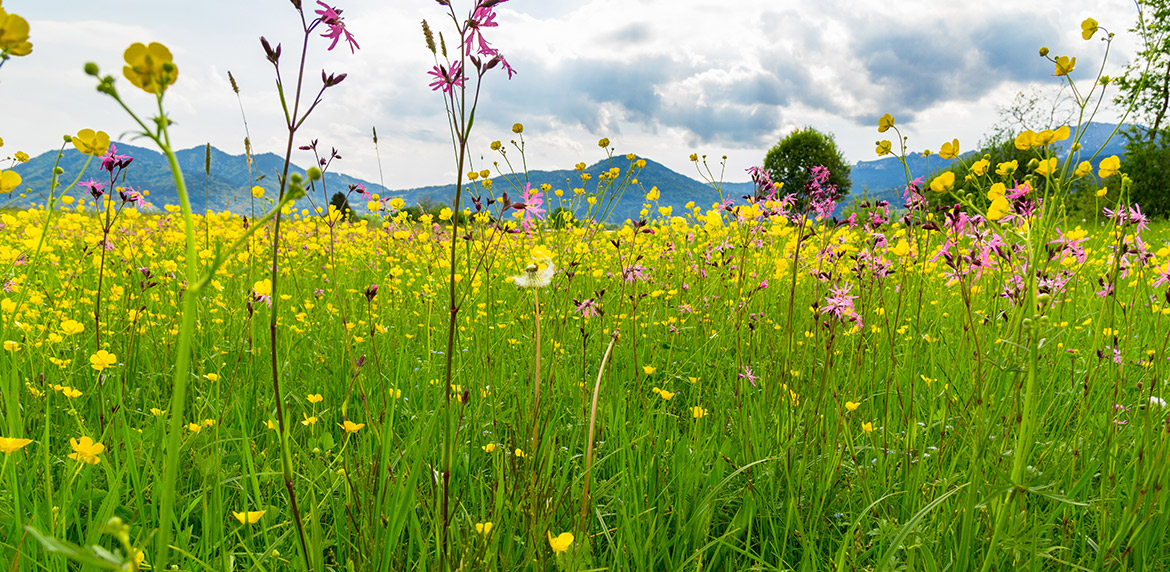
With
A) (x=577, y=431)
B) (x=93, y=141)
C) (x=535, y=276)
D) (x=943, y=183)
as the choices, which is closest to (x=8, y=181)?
(x=93, y=141)

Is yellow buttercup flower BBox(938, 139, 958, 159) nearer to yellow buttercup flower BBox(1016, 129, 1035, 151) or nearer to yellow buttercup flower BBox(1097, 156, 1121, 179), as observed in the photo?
yellow buttercup flower BBox(1016, 129, 1035, 151)

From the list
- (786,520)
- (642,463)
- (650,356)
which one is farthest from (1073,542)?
(650,356)

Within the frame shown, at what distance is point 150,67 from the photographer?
58cm

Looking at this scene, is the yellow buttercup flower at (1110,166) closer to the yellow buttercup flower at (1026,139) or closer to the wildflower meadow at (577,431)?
the wildflower meadow at (577,431)

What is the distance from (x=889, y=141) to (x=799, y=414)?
0.86 m

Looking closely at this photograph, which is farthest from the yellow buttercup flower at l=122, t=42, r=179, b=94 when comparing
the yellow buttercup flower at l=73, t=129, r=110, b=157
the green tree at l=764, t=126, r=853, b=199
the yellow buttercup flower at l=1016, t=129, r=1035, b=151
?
the green tree at l=764, t=126, r=853, b=199

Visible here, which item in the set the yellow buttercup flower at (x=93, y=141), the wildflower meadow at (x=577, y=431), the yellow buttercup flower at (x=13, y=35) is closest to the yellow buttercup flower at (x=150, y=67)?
the wildflower meadow at (x=577, y=431)

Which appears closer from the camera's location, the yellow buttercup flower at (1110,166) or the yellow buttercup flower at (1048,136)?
the yellow buttercup flower at (1048,136)

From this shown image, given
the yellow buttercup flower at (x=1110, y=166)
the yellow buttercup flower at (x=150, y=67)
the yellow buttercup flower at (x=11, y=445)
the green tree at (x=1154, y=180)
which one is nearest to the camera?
the yellow buttercup flower at (x=150, y=67)

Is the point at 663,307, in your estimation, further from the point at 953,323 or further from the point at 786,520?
the point at 786,520

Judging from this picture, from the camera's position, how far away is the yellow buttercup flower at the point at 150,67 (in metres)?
0.57

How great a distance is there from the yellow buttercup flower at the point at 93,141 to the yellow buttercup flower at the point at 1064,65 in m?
1.96

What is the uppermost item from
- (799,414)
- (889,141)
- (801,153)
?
(801,153)

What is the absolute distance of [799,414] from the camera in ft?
5.84
